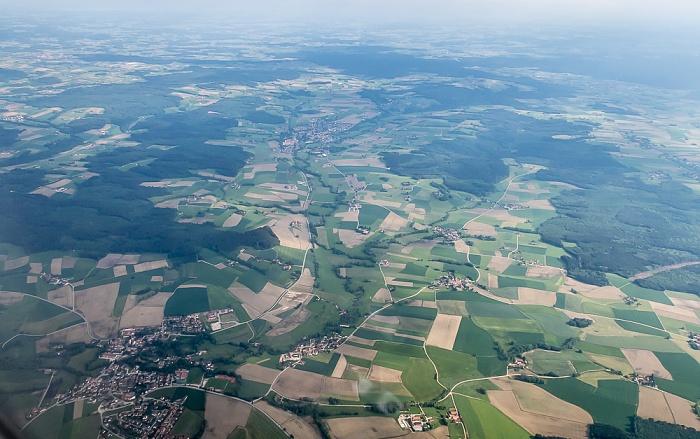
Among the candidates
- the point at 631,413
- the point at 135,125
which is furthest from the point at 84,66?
the point at 631,413

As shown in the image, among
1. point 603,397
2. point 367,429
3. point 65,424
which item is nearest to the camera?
point 65,424

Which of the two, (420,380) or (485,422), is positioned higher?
(485,422)

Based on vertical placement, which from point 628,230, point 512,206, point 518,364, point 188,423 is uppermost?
point 188,423

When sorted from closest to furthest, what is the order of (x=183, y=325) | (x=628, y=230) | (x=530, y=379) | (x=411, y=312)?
(x=530, y=379), (x=183, y=325), (x=411, y=312), (x=628, y=230)

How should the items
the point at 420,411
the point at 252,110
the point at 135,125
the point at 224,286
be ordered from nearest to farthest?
the point at 420,411
the point at 224,286
the point at 135,125
the point at 252,110

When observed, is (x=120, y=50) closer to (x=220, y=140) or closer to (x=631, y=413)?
(x=220, y=140)

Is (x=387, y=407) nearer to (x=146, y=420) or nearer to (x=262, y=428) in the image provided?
(x=262, y=428)

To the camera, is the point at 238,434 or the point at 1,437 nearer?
the point at 1,437

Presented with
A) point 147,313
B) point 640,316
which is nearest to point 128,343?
point 147,313
